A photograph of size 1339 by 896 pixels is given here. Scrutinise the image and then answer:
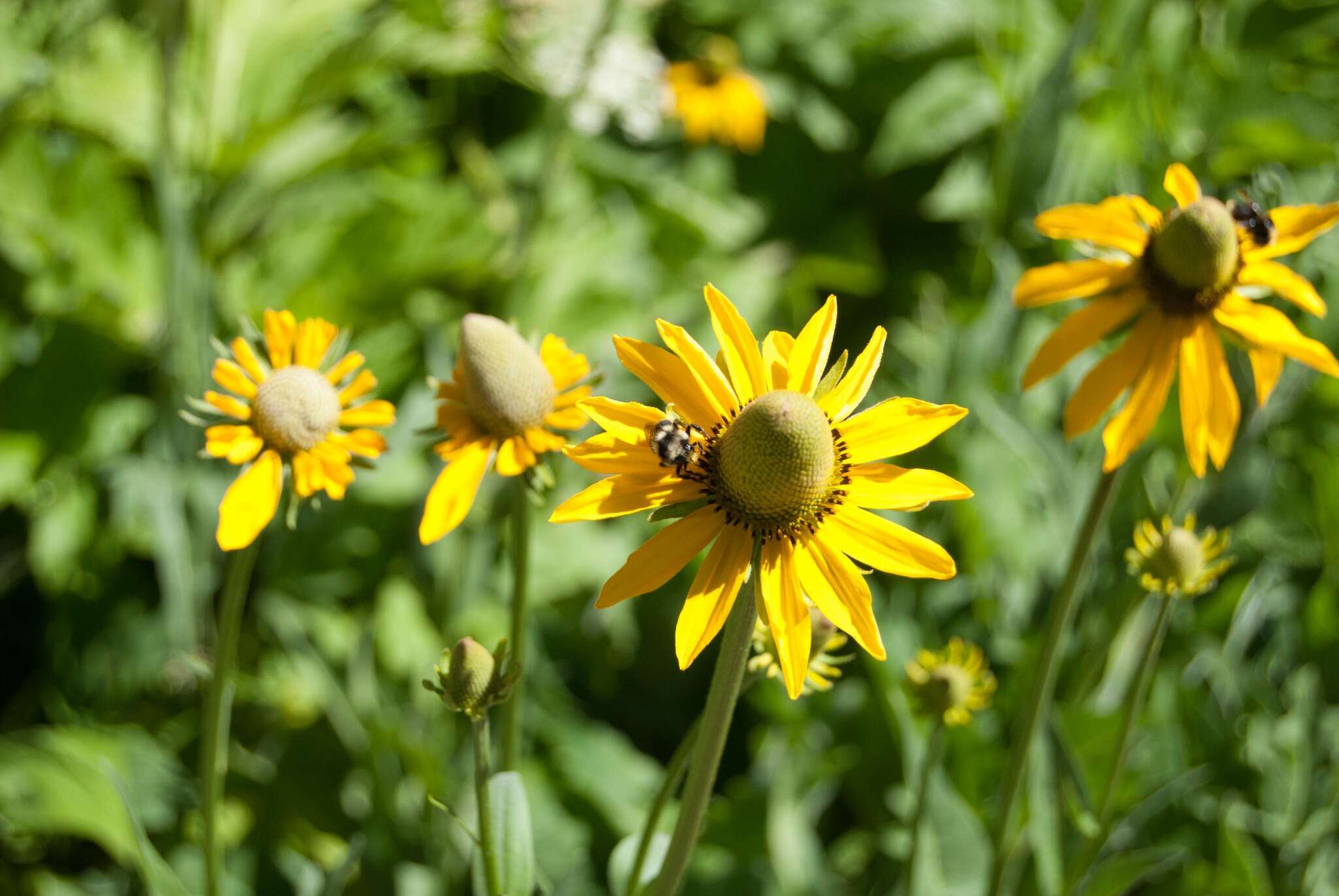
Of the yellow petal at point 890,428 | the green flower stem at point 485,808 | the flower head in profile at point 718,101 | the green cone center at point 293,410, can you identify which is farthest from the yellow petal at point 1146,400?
the flower head in profile at point 718,101

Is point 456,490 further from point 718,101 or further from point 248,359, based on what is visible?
point 718,101

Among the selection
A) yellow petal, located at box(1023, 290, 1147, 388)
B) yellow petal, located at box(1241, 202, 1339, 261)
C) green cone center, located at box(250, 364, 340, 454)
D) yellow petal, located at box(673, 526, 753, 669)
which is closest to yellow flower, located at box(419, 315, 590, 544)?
green cone center, located at box(250, 364, 340, 454)

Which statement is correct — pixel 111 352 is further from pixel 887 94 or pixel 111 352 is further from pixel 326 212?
pixel 887 94

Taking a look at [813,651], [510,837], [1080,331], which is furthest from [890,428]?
[510,837]

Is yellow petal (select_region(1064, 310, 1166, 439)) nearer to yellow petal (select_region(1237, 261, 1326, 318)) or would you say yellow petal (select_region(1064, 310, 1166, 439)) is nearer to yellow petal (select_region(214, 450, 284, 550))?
yellow petal (select_region(1237, 261, 1326, 318))

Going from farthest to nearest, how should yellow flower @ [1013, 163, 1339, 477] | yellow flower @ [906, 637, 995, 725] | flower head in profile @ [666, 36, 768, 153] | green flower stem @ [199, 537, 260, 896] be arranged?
flower head in profile @ [666, 36, 768, 153], yellow flower @ [906, 637, 995, 725], yellow flower @ [1013, 163, 1339, 477], green flower stem @ [199, 537, 260, 896]

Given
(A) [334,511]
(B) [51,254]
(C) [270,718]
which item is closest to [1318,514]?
(A) [334,511]

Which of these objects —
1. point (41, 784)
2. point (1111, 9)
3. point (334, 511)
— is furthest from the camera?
point (1111, 9)
